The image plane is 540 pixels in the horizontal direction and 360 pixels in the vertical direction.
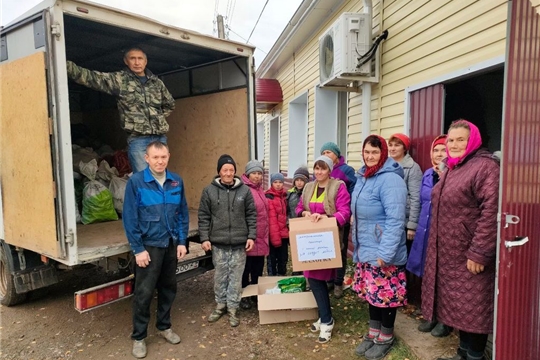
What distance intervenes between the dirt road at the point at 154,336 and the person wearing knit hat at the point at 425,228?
0.57 m

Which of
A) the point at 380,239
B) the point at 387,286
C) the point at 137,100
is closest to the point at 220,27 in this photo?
the point at 137,100

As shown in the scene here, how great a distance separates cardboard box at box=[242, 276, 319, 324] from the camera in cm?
363

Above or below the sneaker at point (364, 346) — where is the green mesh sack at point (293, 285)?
above

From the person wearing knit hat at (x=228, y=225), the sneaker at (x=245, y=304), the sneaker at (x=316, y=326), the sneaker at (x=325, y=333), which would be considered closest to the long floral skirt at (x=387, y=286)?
the sneaker at (x=325, y=333)

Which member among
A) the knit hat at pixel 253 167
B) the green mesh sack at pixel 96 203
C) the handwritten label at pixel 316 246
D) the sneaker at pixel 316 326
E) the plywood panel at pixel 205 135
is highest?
the plywood panel at pixel 205 135

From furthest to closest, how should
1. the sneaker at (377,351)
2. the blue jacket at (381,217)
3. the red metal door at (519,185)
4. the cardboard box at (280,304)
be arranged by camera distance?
the cardboard box at (280,304)
the sneaker at (377,351)
the blue jacket at (381,217)
the red metal door at (519,185)

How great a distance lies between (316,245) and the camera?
3.18 metres

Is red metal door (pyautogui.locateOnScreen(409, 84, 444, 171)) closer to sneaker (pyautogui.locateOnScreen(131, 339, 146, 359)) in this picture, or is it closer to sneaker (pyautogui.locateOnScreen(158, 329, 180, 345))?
sneaker (pyautogui.locateOnScreen(158, 329, 180, 345))

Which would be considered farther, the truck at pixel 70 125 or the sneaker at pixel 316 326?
the sneaker at pixel 316 326

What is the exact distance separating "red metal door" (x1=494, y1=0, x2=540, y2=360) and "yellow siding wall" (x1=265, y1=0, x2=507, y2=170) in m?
1.07

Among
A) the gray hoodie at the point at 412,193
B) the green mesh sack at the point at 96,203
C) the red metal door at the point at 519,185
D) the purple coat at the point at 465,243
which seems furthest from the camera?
the green mesh sack at the point at 96,203

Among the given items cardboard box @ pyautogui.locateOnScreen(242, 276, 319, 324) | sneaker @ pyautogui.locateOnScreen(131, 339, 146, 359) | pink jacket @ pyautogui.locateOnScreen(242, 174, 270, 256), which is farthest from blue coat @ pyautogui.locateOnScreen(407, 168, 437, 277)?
sneaker @ pyautogui.locateOnScreen(131, 339, 146, 359)

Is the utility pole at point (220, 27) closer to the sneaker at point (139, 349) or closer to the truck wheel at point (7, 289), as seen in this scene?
the truck wheel at point (7, 289)

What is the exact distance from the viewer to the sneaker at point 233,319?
12.3 feet
